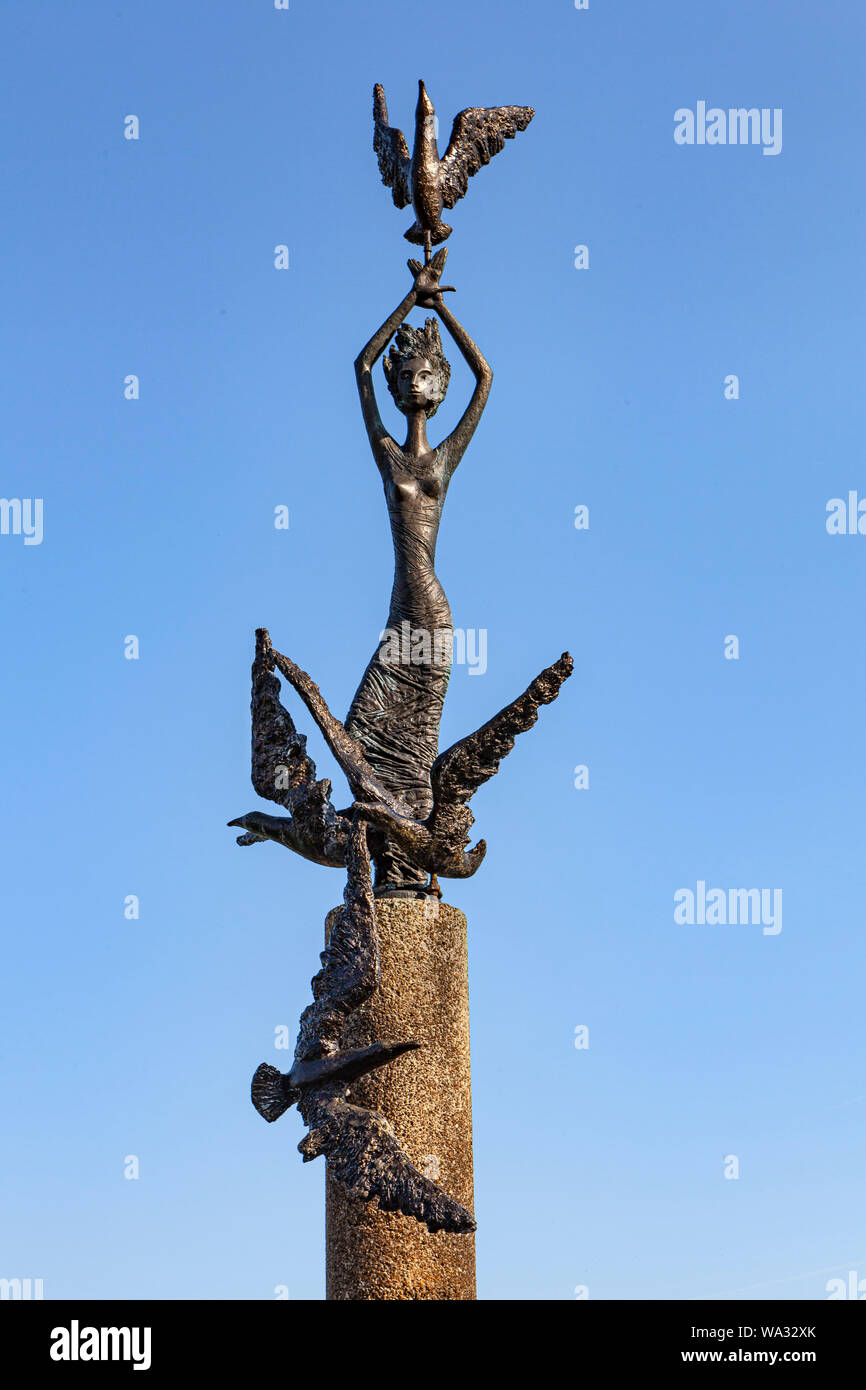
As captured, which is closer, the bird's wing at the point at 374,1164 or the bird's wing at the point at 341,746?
the bird's wing at the point at 374,1164

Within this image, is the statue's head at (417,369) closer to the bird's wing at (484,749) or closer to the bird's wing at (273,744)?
the bird's wing at (273,744)

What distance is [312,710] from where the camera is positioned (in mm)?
10938

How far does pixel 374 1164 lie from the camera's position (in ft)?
29.5

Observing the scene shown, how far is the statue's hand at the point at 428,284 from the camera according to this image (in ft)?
39.6

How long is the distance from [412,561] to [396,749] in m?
1.23

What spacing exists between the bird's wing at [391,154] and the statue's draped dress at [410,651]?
1.81m

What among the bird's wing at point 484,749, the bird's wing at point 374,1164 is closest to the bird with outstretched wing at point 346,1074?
the bird's wing at point 374,1164

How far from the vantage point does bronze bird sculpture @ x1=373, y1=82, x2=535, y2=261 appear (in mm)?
12266

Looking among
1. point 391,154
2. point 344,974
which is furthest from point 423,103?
point 344,974

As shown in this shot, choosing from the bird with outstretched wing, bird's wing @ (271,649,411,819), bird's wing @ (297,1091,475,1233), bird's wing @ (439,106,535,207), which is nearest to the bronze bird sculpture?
bird's wing @ (439,106,535,207)
